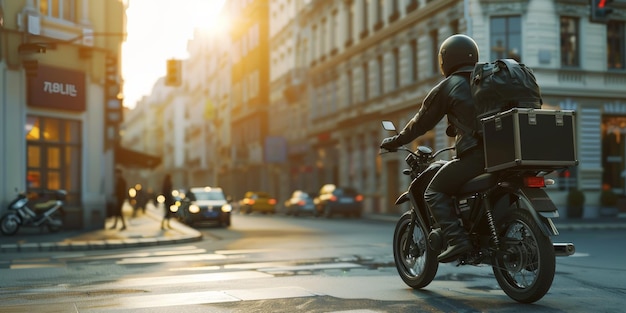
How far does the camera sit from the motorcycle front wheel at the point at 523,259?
18.9 ft

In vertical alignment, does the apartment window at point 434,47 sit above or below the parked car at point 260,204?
above

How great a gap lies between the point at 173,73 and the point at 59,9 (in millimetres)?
4308

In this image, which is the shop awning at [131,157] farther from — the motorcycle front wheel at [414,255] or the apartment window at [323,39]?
the motorcycle front wheel at [414,255]

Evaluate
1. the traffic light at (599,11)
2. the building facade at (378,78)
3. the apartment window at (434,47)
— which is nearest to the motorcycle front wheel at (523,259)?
the traffic light at (599,11)

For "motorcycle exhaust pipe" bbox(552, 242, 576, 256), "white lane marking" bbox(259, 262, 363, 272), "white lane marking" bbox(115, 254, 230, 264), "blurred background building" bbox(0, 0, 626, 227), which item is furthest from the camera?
"blurred background building" bbox(0, 0, 626, 227)

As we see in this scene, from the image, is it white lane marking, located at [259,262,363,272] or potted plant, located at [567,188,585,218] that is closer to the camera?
Result: white lane marking, located at [259,262,363,272]

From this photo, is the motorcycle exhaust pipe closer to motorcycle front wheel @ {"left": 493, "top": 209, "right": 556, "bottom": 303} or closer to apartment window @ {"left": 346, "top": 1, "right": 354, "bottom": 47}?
motorcycle front wheel @ {"left": 493, "top": 209, "right": 556, "bottom": 303}

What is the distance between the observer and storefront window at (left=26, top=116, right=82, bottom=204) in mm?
22281

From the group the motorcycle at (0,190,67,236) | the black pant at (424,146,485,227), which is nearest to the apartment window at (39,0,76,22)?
the motorcycle at (0,190,67,236)

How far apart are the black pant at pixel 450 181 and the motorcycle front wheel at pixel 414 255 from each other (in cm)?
40

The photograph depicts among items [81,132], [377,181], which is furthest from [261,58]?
[81,132]

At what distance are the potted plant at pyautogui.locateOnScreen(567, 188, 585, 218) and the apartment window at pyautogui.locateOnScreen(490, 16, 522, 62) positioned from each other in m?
5.73

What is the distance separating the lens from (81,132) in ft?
78.2

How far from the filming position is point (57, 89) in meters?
22.6
